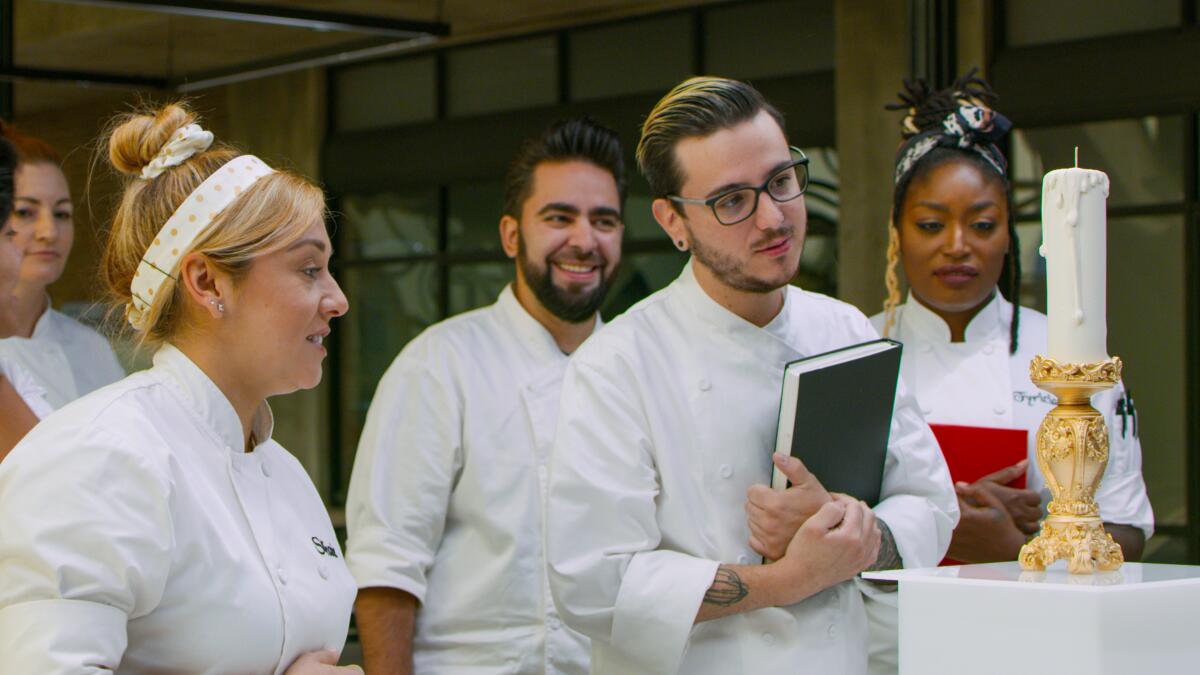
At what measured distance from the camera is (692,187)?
203 centimetres

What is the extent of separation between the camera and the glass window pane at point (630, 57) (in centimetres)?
650

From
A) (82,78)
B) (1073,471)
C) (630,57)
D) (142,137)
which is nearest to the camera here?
(1073,471)

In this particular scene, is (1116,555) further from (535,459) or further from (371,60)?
(371,60)

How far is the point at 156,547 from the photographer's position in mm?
1493

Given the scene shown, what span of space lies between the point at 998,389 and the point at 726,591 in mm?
870

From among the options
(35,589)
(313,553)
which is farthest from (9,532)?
(313,553)

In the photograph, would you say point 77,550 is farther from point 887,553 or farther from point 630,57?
point 630,57

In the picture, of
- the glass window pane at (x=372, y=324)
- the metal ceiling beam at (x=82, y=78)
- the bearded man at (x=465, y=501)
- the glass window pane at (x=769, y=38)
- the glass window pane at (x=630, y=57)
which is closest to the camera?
the bearded man at (x=465, y=501)

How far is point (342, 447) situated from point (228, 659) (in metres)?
6.71

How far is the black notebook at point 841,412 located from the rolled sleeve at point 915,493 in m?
0.07

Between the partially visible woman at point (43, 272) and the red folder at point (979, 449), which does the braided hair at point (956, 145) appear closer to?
the red folder at point (979, 449)

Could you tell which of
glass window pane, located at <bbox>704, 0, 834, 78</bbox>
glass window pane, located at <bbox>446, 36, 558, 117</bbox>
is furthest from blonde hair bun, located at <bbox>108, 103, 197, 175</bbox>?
glass window pane, located at <bbox>446, 36, 558, 117</bbox>

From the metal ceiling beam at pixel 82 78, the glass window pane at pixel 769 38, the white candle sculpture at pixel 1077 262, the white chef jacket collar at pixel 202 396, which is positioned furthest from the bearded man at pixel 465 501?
the glass window pane at pixel 769 38

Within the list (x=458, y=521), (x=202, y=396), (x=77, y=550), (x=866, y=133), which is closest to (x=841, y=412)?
(x=202, y=396)
